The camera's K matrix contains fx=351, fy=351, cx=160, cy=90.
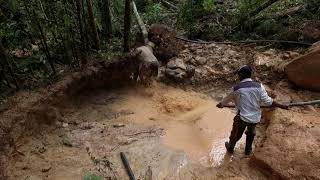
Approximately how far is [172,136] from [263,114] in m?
1.75

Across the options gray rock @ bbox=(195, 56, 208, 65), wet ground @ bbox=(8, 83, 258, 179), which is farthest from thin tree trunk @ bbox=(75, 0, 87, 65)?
gray rock @ bbox=(195, 56, 208, 65)

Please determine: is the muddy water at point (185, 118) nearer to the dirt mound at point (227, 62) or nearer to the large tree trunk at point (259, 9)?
the dirt mound at point (227, 62)

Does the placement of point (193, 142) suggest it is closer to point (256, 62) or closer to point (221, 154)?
point (221, 154)

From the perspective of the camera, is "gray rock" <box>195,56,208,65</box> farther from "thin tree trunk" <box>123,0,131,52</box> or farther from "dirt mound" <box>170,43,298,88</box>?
"thin tree trunk" <box>123,0,131,52</box>

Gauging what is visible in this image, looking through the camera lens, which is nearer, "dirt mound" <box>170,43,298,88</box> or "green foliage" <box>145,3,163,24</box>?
"dirt mound" <box>170,43,298,88</box>

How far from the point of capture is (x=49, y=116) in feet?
20.0

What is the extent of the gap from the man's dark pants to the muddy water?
1.24 feet

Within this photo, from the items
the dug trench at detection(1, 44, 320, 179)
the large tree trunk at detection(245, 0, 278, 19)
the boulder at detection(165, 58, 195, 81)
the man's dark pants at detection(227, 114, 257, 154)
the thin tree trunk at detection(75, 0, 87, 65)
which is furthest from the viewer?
the large tree trunk at detection(245, 0, 278, 19)

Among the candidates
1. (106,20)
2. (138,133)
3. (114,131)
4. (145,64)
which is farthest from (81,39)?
(138,133)

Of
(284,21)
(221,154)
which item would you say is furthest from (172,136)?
(284,21)

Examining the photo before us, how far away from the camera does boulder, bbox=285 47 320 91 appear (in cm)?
659

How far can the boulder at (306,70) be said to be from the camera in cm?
659

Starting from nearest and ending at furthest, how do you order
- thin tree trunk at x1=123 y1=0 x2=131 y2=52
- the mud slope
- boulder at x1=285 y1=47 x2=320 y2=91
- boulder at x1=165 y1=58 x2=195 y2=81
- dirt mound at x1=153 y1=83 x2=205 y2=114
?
the mud slope → boulder at x1=285 y1=47 x2=320 y2=91 → thin tree trunk at x1=123 y1=0 x2=131 y2=52 → dirt mound at x1=153 y1=83 x2=205 y2=114 → boulder at x1=165 y1=58 x2=195 y2=81

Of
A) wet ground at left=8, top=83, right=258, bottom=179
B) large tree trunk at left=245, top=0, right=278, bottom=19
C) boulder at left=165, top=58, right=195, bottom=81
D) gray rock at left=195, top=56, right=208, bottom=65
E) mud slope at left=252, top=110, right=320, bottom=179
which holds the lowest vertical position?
wet ground at left=8, top=83, right=258, bottom=179
